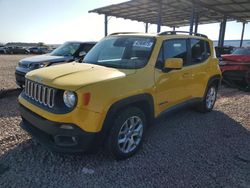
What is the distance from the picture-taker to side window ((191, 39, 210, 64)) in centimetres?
523

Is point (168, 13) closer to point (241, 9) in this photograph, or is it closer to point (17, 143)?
point (241, 9)

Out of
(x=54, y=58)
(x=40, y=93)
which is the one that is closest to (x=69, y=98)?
(x=40, y=93)

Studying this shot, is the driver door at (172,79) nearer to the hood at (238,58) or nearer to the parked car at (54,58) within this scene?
the parked car at (54,58)

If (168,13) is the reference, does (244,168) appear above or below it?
below

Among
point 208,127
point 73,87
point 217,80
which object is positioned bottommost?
point 208,127

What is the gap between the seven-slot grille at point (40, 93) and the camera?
3.25 meters

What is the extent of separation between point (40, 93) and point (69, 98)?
0.60 meters

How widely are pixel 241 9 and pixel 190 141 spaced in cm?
1979

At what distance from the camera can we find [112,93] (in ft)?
10.5

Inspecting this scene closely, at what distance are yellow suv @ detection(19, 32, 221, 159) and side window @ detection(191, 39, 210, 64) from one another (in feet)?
0.43

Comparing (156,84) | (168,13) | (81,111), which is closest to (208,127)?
(156,84)

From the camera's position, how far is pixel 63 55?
8.48 m

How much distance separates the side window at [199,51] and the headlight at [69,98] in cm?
301


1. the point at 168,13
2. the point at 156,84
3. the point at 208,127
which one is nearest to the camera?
the point at 156,84
